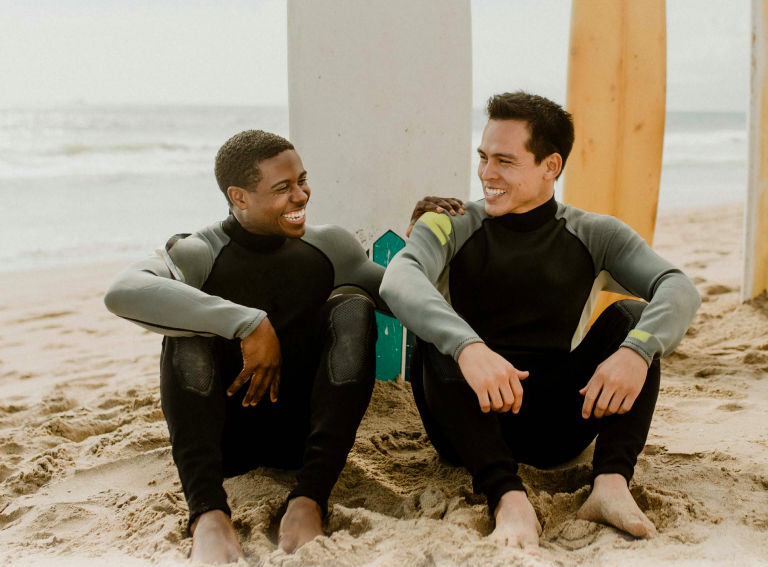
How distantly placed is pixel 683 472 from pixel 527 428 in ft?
1.49

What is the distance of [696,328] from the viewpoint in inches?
137

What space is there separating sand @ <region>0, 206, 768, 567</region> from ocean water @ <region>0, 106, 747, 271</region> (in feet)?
10.9

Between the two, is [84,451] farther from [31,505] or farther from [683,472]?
[683,472]

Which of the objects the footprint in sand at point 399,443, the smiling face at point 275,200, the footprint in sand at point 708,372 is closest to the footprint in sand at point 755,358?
the footprint in sand at point 708,372

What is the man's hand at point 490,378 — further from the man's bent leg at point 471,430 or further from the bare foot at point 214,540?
the bare foot at point 214,540

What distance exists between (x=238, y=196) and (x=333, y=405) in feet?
2.23

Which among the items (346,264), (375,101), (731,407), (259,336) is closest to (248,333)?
(259,336)

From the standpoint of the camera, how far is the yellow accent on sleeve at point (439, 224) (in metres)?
1.95

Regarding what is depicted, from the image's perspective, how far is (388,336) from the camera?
2.76 metres

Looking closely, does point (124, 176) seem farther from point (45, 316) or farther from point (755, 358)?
point (755, 358)

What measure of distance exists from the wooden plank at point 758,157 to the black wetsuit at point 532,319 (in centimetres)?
184

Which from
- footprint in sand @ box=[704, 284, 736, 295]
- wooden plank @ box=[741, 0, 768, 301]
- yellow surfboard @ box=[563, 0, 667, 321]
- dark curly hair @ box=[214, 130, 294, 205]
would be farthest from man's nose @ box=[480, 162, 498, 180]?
footprint in sand @ box=[704, 284, 736, 295]

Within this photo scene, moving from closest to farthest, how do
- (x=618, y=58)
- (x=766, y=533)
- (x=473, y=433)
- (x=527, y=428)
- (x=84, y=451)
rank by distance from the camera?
(x=766, y=533) → (x=473, y=433) → (x=527, y=428) → (x=84, y=451) → (x=618, y=58)

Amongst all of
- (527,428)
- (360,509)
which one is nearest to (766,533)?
(527,428)
